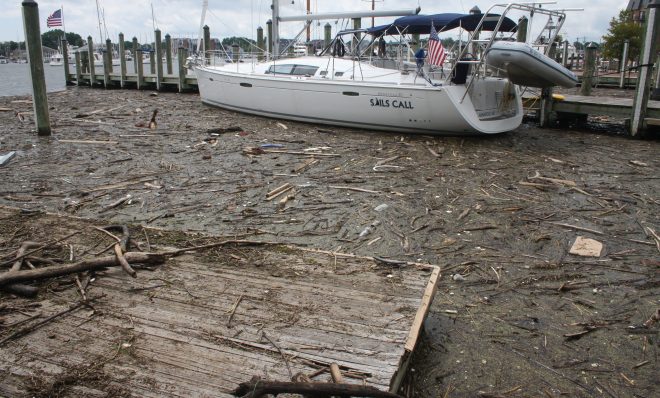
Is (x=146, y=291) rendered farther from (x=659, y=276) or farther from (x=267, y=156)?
(x=267, y=156)

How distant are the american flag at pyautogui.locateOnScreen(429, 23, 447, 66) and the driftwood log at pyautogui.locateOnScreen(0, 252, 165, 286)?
803 centimetres

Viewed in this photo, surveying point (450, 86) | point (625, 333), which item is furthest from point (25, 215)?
point (450, 86)

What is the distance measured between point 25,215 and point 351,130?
8.58m

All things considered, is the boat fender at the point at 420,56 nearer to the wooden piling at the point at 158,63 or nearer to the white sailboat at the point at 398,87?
the white sailboat at the point at 398,87

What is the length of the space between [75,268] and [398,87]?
8739 millimetres

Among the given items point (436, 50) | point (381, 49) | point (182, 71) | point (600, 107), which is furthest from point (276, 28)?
point (600, 107)

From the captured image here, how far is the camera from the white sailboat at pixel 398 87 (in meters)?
10.8

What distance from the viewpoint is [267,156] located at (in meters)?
9.90

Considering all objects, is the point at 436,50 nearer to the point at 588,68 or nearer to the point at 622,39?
the point at 588,68

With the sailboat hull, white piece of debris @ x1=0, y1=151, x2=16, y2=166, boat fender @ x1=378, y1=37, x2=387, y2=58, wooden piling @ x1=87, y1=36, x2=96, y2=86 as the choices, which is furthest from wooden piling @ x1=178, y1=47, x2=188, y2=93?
white piece of debris @ x1=0, y1=151, x2=16, y2=166

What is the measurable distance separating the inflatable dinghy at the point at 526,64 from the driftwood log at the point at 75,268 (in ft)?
27.3

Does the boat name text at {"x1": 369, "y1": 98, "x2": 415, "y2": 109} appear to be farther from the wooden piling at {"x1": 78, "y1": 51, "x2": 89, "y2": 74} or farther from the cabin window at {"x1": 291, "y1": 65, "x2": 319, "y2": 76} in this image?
the wooden piling at {"x1": 78, "y1": 51, "x2": 89, "y2": 74}

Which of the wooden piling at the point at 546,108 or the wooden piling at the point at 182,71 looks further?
the wooden piling at the point at 182,71

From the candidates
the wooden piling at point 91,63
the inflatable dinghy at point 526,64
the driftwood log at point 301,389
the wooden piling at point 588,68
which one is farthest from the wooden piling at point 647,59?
the wooden piling at point 91,63
